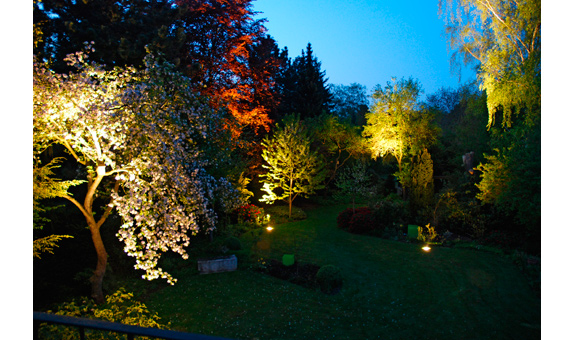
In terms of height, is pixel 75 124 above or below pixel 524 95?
below

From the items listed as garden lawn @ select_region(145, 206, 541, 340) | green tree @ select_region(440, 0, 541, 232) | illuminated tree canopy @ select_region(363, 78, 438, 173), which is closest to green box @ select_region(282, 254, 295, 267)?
garden lawn @ select_region(145, 206, 541, 340)

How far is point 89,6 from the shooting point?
7910mm

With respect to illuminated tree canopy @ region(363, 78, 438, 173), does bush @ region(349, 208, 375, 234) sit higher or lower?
lower

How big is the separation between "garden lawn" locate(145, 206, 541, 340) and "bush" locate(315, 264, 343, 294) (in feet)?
0.70

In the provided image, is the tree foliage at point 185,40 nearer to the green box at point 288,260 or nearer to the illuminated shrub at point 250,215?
the illuminated shrub at point 250,215

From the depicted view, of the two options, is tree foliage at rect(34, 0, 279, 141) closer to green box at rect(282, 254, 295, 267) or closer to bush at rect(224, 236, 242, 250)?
bush at rect(224, 236, 242, 250)

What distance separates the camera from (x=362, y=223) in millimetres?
12102

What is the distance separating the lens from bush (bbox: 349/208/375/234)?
12.0 m

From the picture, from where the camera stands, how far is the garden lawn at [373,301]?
5.36 metres

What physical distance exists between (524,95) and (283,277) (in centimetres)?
711

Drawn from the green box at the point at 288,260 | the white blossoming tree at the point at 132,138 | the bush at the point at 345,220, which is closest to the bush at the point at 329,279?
the green box at the point at 288,260

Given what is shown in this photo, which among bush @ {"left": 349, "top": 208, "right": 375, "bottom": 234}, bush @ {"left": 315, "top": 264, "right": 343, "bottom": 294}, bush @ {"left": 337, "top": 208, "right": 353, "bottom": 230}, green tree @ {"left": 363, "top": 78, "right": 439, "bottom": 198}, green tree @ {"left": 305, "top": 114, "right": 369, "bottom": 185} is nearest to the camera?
bush @ {"left": 315, "top": 264, "right": 343, "bottom": 294}

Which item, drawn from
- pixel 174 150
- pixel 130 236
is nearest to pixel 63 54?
pixel 174 150

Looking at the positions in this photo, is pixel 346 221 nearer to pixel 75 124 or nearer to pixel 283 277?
pixel 283 277
